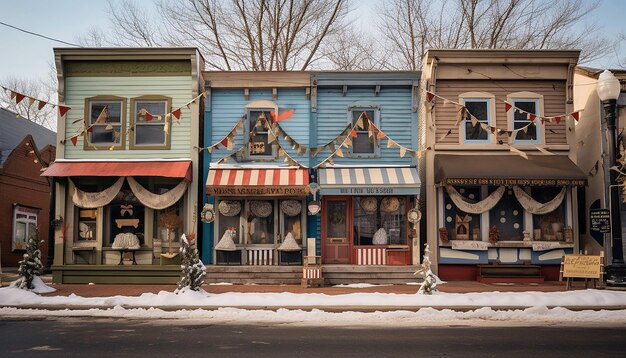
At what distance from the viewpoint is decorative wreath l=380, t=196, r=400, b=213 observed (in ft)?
60.8

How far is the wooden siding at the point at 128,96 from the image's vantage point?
18.6 m

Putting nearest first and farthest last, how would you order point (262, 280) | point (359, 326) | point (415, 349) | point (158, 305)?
1. point (415, 349)
2. point (359, 326)
3. point (158, 305)
4. point (262, 280)

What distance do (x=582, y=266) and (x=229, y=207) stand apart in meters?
10.2

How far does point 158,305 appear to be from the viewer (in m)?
13.3

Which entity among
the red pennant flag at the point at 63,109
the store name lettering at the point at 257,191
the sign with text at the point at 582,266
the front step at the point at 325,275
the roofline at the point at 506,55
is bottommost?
the front step at the point at 325,275

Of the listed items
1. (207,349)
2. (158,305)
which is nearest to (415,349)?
(207,349)

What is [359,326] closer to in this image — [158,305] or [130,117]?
[158,305]

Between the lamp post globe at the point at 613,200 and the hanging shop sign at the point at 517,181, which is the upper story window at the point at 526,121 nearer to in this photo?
the hanging shop sign at the point at 517,181

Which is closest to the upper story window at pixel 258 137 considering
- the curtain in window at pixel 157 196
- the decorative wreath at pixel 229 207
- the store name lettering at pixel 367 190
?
the decorative wreath at pixel 229 207

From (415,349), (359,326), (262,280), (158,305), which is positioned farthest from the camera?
(262,280)

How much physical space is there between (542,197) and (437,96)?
184 inches

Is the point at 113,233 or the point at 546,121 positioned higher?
the point at 546,121

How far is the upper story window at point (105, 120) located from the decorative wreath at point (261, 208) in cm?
455

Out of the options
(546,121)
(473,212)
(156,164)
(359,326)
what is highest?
(546,121)
